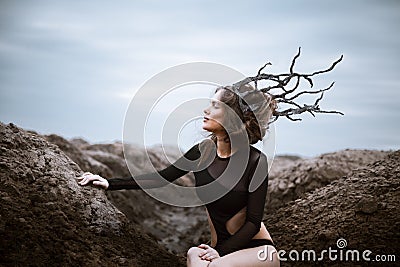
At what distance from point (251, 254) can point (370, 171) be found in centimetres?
214

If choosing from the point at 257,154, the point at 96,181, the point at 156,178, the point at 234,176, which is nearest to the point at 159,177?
the point at 156,178

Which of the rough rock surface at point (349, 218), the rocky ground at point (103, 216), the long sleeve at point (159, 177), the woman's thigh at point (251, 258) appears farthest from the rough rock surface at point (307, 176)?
the woman's thigh at point (251, 258)

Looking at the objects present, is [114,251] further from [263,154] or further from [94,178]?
[263,154]

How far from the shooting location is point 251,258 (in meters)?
2.65

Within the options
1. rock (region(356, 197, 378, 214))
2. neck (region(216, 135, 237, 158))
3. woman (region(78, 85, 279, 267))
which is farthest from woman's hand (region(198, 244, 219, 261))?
rock (region(356, 197, 378, 214))

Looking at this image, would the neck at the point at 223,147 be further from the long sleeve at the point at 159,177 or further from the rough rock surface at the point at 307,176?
the rough rock surface at the point at 307,176

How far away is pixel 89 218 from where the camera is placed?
3320 millimetres

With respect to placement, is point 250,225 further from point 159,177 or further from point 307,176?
point 307,176

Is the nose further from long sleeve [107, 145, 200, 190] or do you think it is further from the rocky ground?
the rocky ground

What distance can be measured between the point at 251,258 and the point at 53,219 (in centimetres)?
115

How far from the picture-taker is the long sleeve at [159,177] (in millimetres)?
3023

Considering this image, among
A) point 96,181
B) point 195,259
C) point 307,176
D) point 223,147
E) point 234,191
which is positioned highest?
point 307,176

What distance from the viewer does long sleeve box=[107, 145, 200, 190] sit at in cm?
302

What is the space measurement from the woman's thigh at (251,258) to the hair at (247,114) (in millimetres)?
548
